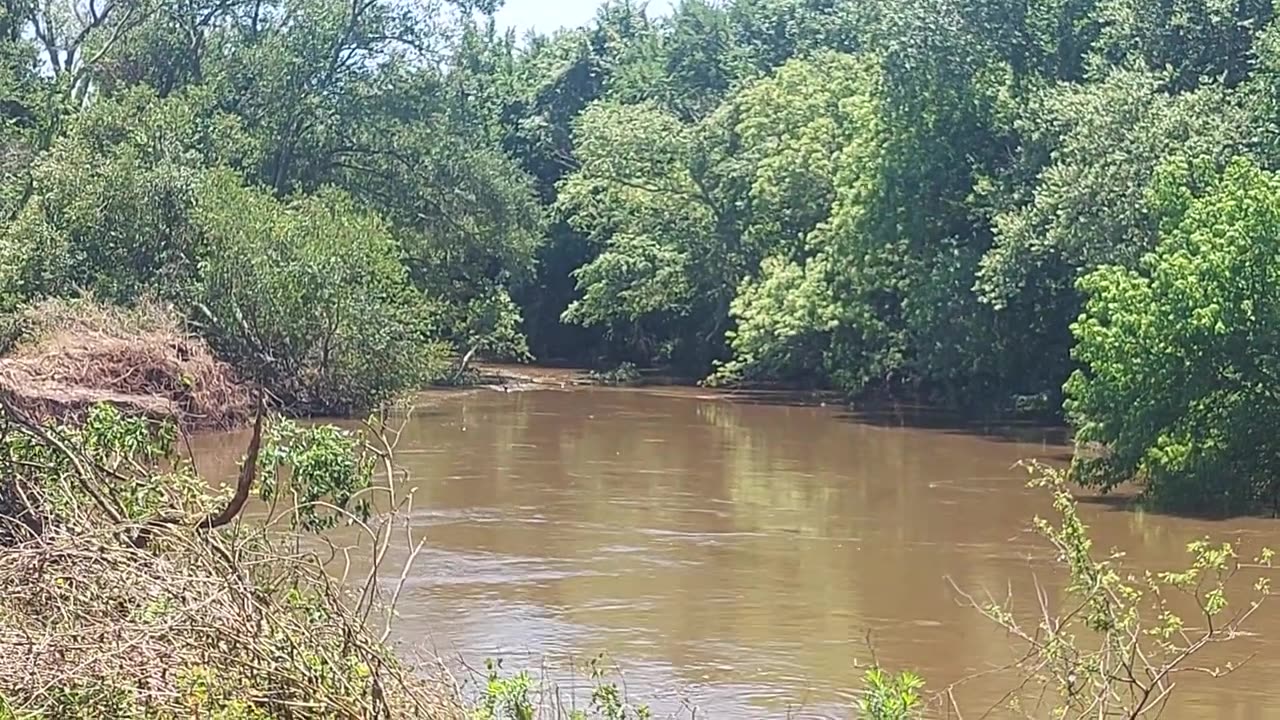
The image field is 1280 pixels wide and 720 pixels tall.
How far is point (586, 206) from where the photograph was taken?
4297cm

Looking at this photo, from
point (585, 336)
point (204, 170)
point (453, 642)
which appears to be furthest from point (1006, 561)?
point (585, 336)

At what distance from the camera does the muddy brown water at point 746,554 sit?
12.5 metres

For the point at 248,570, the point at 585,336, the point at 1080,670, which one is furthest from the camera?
the point at 585,336

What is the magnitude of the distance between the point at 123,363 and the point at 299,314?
381 centimetres

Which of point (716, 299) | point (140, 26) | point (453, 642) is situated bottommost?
point (453, 642)

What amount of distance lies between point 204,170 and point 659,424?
877cm

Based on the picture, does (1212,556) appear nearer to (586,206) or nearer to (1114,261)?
(1114,261)

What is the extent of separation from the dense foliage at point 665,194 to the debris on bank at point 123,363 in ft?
3.04

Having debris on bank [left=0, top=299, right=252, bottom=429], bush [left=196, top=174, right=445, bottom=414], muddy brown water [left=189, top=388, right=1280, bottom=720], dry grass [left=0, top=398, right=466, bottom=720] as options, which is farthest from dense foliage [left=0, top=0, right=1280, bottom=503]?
dry grass [left=0, top=398, right=466, bottom=720]

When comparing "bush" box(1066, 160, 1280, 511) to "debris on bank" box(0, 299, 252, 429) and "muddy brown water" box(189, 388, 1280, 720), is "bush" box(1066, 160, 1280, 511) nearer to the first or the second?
"muddy brown water" box(189, 388, 1280, 720)

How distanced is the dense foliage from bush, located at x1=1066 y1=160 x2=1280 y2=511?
0.07m

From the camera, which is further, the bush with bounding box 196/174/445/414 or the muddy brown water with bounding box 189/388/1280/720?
the bush with bounding box 196/174/445/414

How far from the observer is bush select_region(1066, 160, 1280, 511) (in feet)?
61.3

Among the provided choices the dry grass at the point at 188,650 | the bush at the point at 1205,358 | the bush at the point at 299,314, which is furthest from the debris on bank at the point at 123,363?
the dry grass at the point at 188,650
